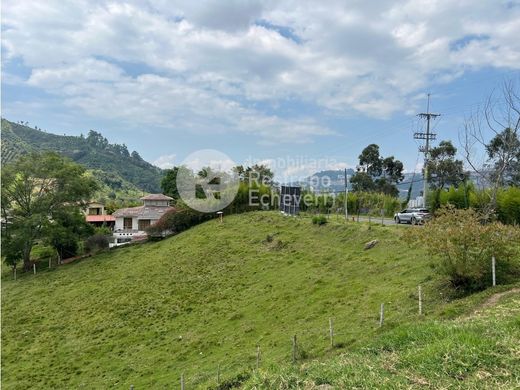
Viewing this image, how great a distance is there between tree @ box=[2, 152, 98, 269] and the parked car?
29.5m

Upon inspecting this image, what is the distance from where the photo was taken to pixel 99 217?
6141 cm

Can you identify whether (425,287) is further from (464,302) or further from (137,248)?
(137,248)

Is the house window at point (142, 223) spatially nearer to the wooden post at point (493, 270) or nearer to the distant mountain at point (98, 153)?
the wooden post at point (493, 270)

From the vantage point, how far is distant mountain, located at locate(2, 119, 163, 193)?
13325 cm

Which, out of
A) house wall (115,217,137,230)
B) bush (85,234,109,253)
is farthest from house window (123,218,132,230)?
bush (85,234,109,253)

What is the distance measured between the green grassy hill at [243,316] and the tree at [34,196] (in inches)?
217

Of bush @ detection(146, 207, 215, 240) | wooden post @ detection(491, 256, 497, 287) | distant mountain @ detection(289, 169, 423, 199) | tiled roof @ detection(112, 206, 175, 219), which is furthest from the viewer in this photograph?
tiled roof @ detection(112, 206, 175, 219)

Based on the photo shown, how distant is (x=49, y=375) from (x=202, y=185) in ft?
121

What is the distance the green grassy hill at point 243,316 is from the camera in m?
6.70

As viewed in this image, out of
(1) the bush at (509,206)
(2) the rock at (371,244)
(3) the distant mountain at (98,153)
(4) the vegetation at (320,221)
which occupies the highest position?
(3) the distant mountain at (98,153)

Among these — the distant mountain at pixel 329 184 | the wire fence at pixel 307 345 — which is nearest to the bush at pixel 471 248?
the wire fence at pixel 307 345

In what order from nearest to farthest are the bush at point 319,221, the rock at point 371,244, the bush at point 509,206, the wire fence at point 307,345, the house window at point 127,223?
1. the wire fence at point 307,345
2. the rock at point 371,244
3. the bush at point 509,206
4. the bush at point 319,221
5. the house window at point 127,223

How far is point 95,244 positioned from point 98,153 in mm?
118538

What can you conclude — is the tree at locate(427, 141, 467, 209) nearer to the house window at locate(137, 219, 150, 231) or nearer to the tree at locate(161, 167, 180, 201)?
the house window at locate(137, 219, 150, 231)
